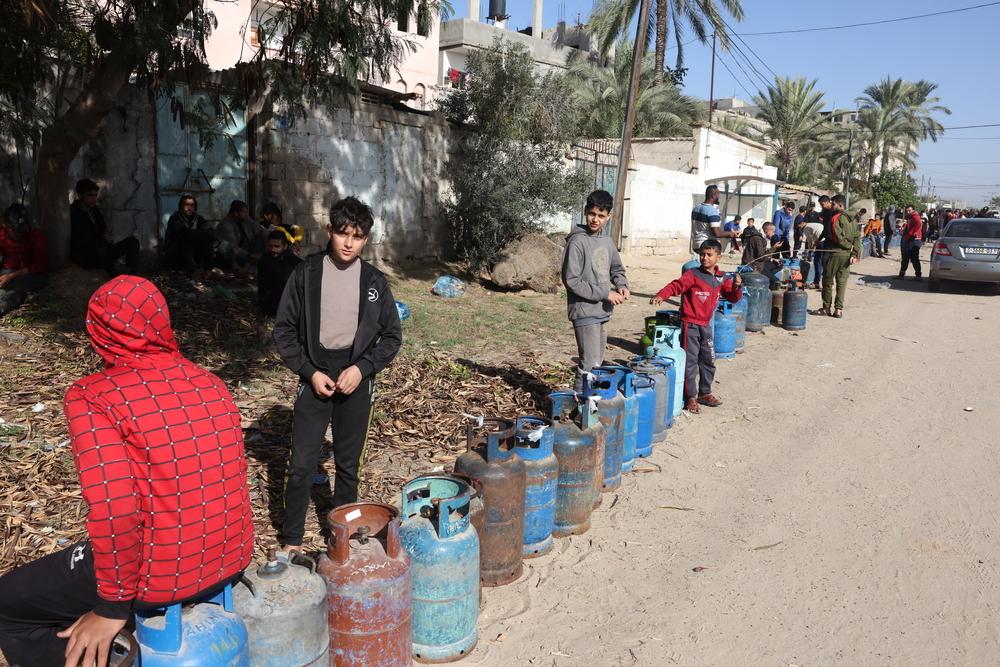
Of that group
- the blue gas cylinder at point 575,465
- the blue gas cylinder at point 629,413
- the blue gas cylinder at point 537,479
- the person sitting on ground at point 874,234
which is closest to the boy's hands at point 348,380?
the blue gas cylinder at point 537,479

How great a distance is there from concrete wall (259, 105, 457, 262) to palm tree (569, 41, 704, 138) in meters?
16.3

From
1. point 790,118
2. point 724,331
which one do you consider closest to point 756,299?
point 724,331

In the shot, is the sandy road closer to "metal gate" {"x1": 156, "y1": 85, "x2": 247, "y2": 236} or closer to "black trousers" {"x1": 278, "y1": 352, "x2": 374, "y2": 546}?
"black trousers" {"x1": 278, "y1": 352, "x2": 374, "y2": 546}

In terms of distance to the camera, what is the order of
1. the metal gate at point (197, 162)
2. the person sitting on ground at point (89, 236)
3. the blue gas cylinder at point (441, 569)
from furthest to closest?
the metal gate at point (197, 162) → the person sitting on ground at point (89, 236) → the blue gas cylinder at point (441, 569)

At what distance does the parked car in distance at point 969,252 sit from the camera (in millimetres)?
16969

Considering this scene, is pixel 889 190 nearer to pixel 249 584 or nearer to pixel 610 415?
pixel 610 415

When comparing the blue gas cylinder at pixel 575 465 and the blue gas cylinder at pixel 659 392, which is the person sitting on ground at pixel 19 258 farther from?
the blue gas cylinder at pixel 659 392

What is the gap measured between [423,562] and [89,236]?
756cm

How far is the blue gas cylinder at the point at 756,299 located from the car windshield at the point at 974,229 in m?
8.81

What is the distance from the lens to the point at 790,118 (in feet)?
135

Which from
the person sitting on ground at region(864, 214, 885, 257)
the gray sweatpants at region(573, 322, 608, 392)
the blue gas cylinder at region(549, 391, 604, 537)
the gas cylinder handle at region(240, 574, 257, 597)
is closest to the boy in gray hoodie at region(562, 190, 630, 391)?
the gray sweatpants at region(573, 322, 608, 392)

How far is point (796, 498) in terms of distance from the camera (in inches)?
221

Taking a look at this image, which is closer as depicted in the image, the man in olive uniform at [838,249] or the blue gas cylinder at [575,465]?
the blue gas cylinder at [575,465]

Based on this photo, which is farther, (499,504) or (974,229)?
(974,229)
